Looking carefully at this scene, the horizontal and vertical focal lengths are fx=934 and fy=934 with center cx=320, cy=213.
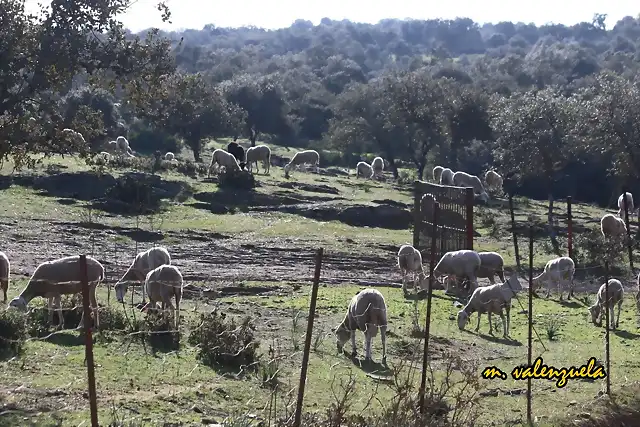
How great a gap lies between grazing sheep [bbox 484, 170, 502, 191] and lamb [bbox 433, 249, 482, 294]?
Answer: 2951 cm

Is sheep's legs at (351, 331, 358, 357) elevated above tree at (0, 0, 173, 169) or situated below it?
below

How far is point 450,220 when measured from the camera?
25141 mm

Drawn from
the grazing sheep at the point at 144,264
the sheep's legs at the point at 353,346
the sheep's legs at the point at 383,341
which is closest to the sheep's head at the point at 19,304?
the grazing sheep at the point at 144,264

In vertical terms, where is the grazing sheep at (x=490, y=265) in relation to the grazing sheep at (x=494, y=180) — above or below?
below

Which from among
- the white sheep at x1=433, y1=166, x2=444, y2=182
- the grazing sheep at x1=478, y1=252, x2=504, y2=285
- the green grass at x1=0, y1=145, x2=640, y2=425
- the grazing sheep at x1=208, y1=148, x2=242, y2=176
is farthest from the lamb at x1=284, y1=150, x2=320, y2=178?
the grazing sheep at x1=478, y1=252, x2=504, y2=285

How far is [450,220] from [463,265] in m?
3.74

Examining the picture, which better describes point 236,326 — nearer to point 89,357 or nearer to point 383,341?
point 383,341

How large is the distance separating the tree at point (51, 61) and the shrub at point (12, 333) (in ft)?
6.70

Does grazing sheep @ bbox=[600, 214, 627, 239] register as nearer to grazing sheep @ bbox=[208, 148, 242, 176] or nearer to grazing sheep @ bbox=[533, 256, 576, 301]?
grazing sheep @ bbox=[533, 256, 576, 301]

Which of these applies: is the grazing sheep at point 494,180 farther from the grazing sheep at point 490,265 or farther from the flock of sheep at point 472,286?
the grazing sheep at point 490,265

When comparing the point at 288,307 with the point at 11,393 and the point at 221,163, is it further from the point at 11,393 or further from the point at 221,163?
the point at 221,163

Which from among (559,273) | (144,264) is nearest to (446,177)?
(559,273)

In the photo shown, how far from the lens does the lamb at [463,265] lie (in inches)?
846

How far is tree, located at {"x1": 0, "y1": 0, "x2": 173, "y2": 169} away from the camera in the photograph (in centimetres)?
1234
